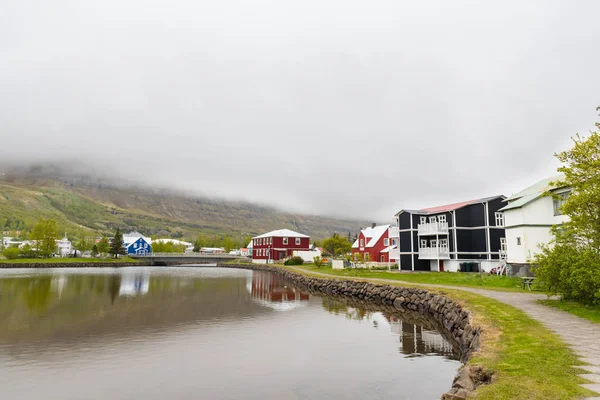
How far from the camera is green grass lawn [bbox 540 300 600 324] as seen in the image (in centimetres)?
1602

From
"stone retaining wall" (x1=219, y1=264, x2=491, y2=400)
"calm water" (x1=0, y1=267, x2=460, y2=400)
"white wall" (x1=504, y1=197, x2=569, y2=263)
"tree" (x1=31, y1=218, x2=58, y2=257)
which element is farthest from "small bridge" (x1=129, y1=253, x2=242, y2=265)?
"white wall" (x1=504, y1=197, x2=569, y2=263)

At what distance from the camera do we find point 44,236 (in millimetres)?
110250

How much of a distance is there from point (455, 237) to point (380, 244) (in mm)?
26581

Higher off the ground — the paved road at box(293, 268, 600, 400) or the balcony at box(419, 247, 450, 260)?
the balcony at box(419, 247, 450, 260)

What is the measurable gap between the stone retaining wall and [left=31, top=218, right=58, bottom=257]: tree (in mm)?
89324

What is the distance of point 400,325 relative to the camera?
2333cm

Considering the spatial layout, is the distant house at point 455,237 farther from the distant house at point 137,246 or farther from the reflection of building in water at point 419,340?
the distant house at point 137,246

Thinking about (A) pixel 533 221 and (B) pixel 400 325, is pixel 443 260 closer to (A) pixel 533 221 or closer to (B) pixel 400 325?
(A) pixel 533 221

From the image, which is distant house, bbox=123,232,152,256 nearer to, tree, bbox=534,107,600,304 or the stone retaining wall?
the stone retaining wall

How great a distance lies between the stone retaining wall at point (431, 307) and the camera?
997 cm

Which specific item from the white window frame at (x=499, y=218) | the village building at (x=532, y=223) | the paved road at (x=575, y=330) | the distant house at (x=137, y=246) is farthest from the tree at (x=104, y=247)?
the paved road at (x=575, y=330)

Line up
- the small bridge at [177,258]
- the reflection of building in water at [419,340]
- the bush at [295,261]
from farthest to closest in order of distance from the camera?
the small bridge at [177,258] < the bush at [295,261] < the reflection of building in water at [419,340]

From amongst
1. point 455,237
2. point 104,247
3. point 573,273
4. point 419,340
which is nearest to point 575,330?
point 573,273

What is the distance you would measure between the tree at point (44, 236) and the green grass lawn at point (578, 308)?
122 metres
